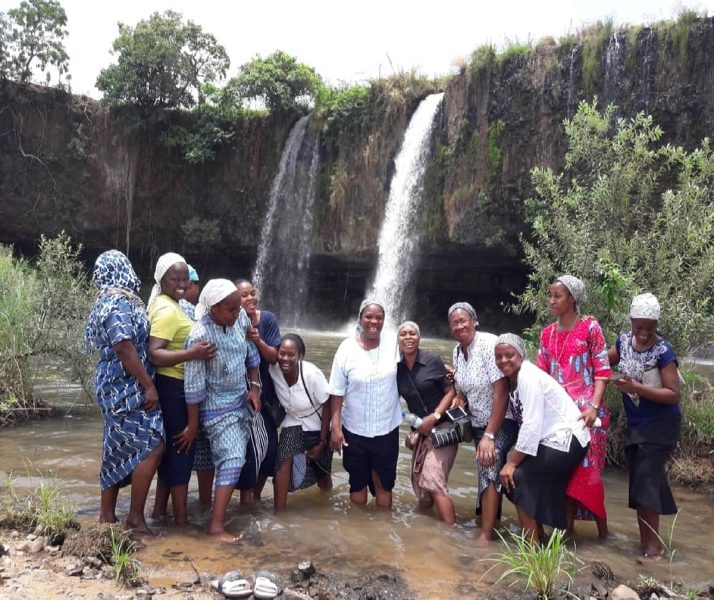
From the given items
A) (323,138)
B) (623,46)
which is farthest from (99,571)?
(323,138)

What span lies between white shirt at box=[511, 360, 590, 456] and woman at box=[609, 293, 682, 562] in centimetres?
34

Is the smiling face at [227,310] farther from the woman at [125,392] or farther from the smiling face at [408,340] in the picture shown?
the smiling face at [408,340]

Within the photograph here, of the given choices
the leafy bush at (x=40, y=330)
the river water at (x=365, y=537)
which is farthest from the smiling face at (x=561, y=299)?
the leafy bush at (x=40, y=330)

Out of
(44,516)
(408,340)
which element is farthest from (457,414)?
(44,516)

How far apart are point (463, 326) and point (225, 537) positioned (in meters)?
1.97

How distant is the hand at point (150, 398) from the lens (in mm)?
3840

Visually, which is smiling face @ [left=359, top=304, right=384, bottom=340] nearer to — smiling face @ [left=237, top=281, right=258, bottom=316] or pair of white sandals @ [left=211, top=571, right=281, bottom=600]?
smiling face @ [left=237, top=281, right=258, bottom=316]

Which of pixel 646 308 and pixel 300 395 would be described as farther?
pixel 300 395

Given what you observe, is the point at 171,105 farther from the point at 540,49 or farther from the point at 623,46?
the point at 623,46

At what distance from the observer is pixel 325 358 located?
39.5ft

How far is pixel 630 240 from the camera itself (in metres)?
6.44

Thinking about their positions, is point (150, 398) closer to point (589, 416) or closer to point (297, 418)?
point (297, 418)

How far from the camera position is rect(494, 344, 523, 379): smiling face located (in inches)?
154

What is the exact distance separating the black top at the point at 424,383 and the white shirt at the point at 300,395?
1.86 ft
